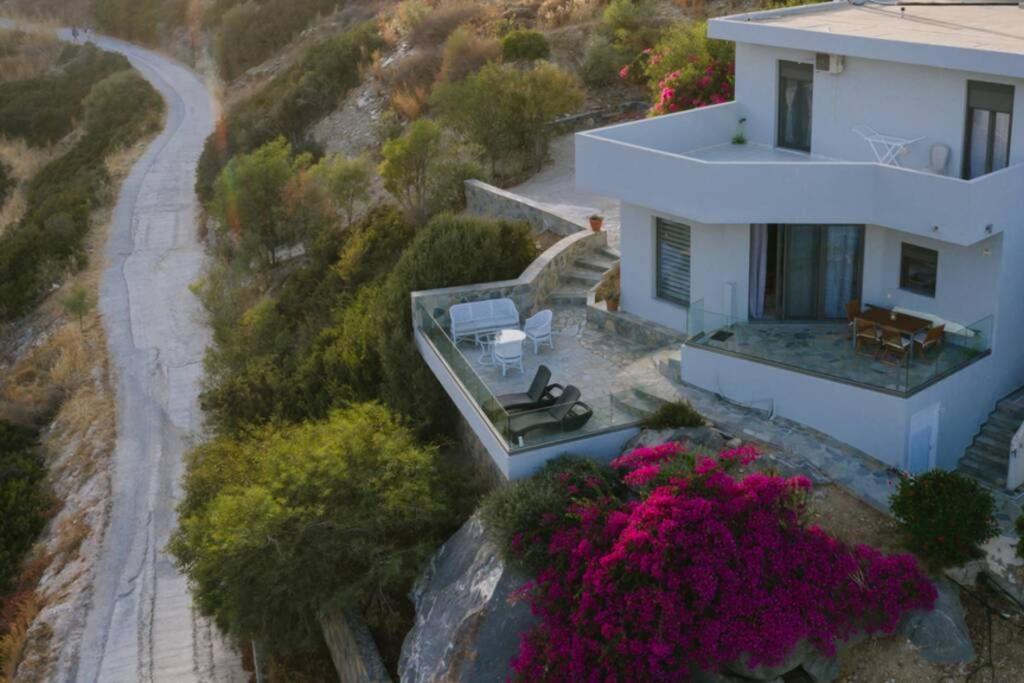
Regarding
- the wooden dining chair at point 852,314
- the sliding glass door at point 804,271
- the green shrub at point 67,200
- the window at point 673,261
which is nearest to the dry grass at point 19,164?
the green shrub at point 67,200

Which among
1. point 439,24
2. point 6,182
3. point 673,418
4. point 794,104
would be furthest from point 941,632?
point 6,182

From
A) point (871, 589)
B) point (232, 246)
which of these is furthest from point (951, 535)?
point (232, 246)

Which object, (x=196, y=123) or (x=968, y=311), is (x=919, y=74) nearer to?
(x=968, y=311)

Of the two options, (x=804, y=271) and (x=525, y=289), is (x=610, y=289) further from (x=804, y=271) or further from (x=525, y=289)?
(x=804, y=271)

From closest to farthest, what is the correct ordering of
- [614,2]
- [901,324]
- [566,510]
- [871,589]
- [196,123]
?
[871,589] → [566,510] → [901,324] → [614,2] → [196,123]

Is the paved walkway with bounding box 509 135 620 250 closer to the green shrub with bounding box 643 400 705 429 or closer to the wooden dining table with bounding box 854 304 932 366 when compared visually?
the wooden dining table with bounding box 854 304 932 366

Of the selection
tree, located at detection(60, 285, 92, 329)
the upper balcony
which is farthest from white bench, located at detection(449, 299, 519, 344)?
tree, located at detection(60, 285, 92, 329)
